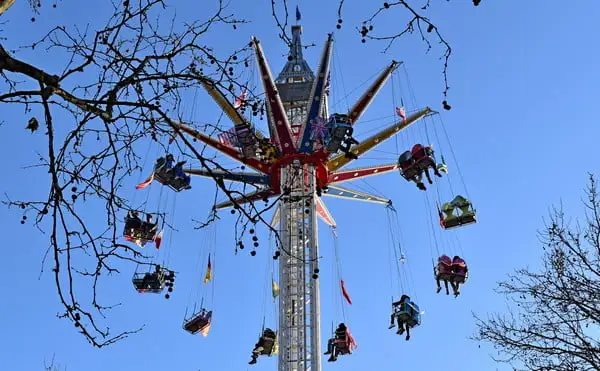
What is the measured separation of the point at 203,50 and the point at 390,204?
1860cm

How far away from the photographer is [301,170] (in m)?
19.2

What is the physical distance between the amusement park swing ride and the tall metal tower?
3cm

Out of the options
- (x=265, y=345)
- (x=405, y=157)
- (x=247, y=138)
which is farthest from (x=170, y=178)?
(x=247, y=138)

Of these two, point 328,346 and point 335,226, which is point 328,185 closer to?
point 335,226

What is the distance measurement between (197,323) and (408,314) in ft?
18.1

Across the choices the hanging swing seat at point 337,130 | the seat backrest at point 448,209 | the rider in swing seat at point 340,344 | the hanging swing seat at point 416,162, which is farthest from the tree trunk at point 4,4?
the seat backrest at point 448,209

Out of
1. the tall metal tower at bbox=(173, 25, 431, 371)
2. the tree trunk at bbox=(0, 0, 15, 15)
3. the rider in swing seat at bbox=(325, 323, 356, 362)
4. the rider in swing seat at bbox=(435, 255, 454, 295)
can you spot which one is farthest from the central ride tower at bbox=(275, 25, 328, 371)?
the tree trunk at bbox=(0, 0, 15, 15)

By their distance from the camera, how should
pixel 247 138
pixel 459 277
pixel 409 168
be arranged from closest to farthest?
pixel 247 138 → pixel 409 168 → pixel 459 277

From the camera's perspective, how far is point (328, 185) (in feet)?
75.1

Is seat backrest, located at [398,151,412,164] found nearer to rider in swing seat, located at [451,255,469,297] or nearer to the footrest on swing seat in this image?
rider in swing seat, located at [451,255,469,297]

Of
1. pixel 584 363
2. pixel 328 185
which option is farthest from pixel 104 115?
pixel 328 185

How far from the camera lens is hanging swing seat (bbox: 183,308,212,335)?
70.1 feet

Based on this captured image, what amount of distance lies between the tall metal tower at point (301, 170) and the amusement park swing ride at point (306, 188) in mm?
25

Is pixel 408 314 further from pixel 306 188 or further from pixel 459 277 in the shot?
pixel 306 188
